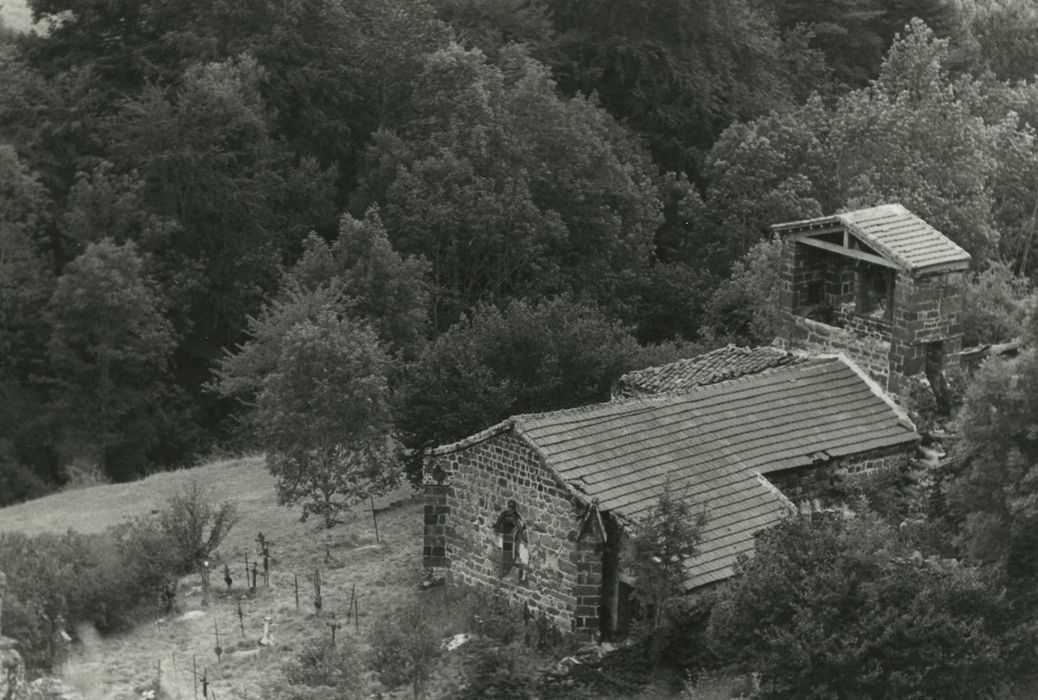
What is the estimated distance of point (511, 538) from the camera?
29.2 meters

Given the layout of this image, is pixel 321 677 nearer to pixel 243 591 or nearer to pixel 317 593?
pixel 317 593

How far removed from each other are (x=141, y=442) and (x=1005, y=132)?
28.3 metres

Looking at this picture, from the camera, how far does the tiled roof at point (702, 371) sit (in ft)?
111

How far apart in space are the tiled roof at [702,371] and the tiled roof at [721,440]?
67 centimetres

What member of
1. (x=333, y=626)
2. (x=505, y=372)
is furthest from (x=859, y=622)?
(x=505, y=372)

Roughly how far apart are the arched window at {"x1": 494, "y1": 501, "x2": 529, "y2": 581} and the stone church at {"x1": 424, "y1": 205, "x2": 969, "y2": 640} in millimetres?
25

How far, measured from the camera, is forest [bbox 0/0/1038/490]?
158ft

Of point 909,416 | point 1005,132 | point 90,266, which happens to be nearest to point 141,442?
point 90,266

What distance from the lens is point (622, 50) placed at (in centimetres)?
5719

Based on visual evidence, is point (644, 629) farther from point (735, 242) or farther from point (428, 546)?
point (735, 242)

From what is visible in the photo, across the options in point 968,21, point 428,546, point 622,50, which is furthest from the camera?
point 968,21

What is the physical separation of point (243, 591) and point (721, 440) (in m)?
9.27

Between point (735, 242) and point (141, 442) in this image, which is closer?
point (141, 442)

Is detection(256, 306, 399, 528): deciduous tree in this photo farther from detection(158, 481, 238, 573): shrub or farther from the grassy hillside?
detection(158, 481, 238, 573): shrub
